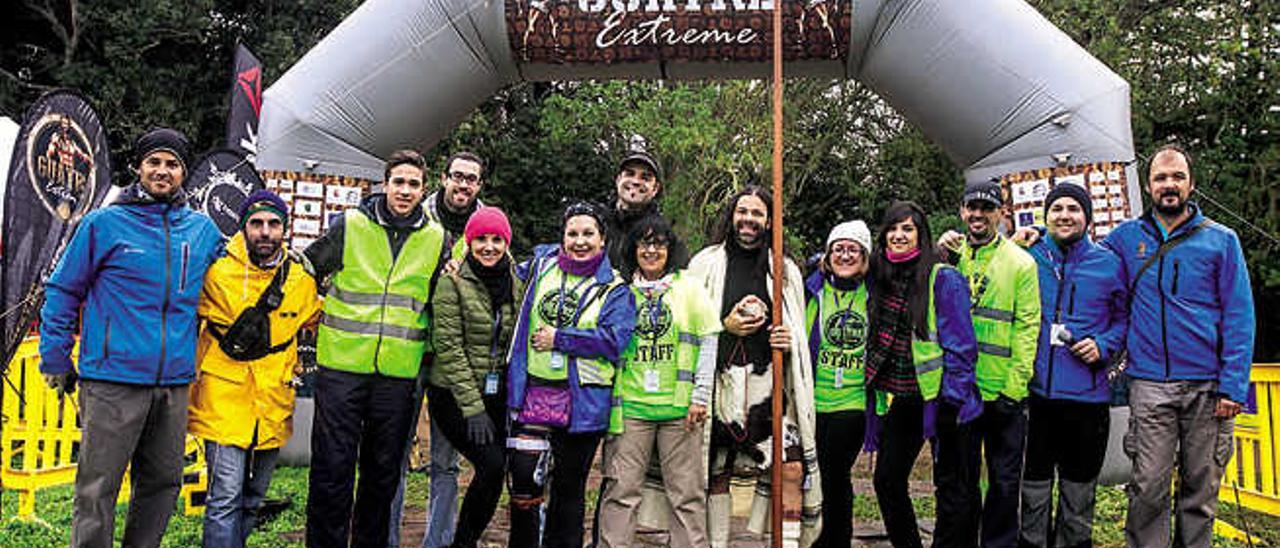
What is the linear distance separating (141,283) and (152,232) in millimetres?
193

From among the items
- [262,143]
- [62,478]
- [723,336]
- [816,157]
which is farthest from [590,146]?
[723,336]

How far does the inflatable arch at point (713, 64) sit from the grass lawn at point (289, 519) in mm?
1994

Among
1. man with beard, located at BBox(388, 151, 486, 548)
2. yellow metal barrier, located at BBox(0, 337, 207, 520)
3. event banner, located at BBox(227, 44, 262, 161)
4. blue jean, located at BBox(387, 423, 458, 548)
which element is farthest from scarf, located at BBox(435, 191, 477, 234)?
event banner, located at BBox(227, 44, 262, 161)

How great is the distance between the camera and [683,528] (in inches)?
156

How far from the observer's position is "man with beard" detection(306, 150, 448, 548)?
3.83 meters

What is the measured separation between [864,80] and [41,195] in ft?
16.2

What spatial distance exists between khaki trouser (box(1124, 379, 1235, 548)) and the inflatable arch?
252 centimetres

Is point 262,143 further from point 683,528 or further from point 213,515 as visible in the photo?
point 683,528

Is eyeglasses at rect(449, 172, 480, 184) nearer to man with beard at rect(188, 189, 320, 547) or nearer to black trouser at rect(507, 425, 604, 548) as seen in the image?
man with beard at rect(188, 189, 320, 547)

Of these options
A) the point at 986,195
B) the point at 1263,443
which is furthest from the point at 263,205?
the point at 1263,443

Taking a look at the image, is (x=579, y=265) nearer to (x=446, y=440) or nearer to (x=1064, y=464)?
(x=446, y=440)

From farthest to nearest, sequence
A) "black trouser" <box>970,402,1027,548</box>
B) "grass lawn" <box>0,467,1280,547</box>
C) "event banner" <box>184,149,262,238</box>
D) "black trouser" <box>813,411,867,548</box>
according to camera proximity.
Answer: "event banner" <box>184,149,262,238</box>, "grass lawn" <box>0,467,1280,547</box>, "black trouser" <box>970,402,1027,548</box>, "black trouser" <box>813,411,867,548</box>

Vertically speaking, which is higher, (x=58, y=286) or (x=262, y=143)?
(x=262, y=143)

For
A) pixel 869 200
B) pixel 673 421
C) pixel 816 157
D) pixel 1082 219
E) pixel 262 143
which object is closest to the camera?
pixel 673 421
